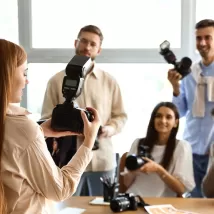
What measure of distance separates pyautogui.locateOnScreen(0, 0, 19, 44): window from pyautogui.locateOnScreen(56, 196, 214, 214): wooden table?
209 cm

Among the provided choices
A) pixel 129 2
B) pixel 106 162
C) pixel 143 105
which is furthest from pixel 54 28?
pixel 106 162

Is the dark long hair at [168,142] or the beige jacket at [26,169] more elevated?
the beige jacket at [26,169]

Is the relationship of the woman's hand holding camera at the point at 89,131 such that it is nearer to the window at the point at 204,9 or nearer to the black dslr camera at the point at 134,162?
the black dslr camera at the point at 134,162

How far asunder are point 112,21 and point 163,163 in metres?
1.54

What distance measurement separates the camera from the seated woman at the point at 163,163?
290cm

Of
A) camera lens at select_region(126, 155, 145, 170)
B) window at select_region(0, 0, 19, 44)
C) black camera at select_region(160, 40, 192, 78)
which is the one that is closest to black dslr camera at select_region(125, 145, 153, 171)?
camera lens at select_region(126, 155, 145, 170)

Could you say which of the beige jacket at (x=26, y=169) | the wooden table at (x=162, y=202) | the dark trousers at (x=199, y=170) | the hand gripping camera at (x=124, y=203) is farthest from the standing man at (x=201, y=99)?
the beige jacket at (x=26, y=169)

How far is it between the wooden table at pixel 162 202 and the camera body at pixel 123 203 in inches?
1.1

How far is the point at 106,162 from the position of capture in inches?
135

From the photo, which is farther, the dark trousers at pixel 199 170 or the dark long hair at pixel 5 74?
the dark trousers at pixel 199 170

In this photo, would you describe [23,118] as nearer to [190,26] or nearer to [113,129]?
[113,129]

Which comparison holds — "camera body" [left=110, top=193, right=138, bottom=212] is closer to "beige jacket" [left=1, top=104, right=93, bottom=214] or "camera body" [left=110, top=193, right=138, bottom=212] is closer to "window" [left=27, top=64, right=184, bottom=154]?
"beige jacket" [left=1, top=104, right=93, bottom=214]

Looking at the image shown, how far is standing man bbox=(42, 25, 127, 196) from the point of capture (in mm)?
3352

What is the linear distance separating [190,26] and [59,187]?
107 inches
